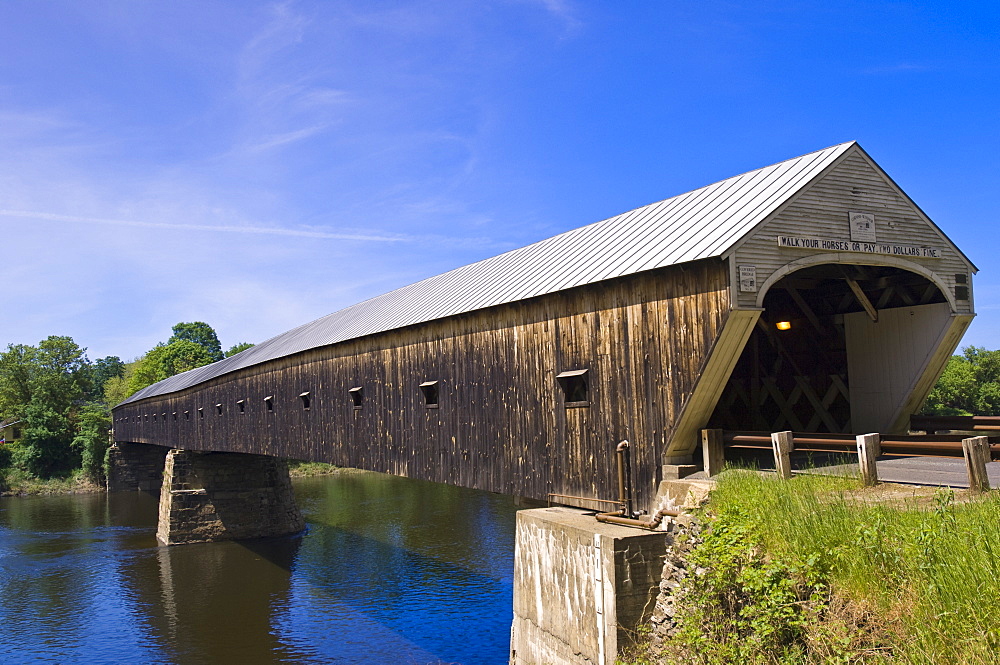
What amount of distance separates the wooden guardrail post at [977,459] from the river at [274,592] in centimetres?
1124

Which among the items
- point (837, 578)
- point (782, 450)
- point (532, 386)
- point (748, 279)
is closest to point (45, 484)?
point (532, 386)

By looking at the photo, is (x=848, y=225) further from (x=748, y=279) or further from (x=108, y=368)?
(x=108, y=368)

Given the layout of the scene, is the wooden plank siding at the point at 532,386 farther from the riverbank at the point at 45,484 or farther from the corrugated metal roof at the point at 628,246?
the riverbank at the point at 45,484

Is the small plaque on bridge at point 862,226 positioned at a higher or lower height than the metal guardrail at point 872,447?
higher

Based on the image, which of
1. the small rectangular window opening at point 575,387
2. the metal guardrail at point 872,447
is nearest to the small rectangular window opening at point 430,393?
the small rectangular window opening at point 575,387

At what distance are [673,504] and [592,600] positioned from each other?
1.34 metres

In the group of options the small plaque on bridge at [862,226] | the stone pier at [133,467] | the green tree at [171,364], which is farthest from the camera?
→ the green tree at [171,364]

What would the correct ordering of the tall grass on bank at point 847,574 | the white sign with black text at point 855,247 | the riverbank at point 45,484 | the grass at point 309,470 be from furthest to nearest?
the grass at point 309,470 < the riverbank at point 45,484 < the white sign with black text at point 855,247 < the tall grass on bank at point 847,574

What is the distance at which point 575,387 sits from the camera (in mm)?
10359

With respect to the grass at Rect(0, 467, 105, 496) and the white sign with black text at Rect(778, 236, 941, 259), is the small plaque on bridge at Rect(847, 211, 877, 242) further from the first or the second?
the grass at Rect(0, 467, 105, 496)

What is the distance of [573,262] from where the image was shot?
1109 cm

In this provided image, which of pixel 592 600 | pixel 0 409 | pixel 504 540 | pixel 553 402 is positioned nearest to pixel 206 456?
pixel 504 540

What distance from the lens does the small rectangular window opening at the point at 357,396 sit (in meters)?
16.4

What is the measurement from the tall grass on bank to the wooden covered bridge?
1.90m
